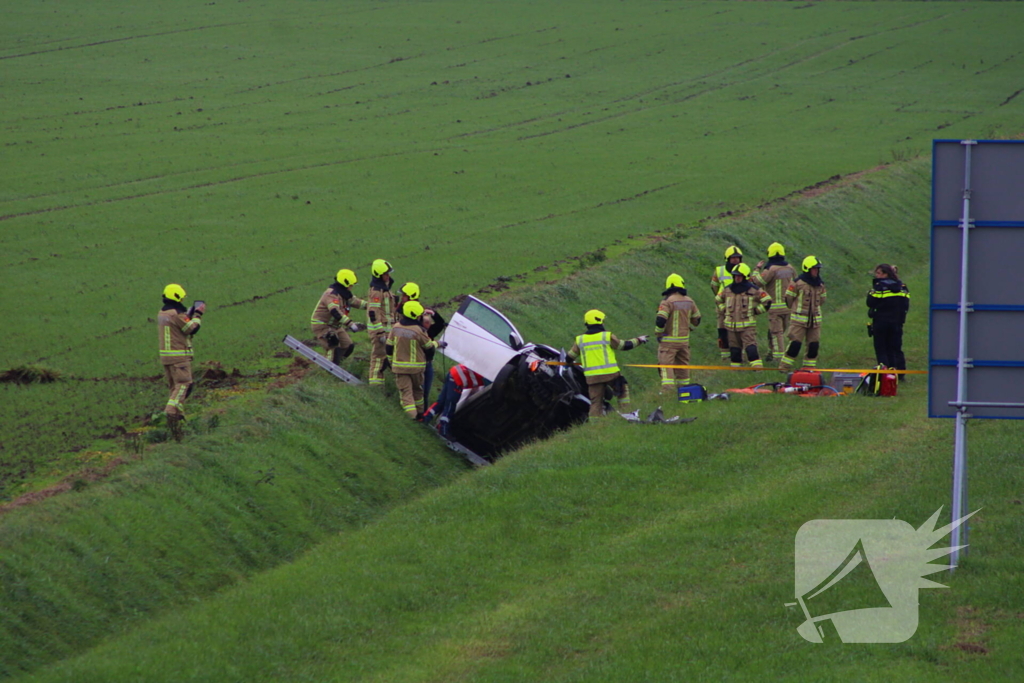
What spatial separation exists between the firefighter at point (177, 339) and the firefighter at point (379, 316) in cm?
266

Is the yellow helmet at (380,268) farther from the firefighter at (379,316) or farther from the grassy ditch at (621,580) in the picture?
the grassy ditch at (621,580)

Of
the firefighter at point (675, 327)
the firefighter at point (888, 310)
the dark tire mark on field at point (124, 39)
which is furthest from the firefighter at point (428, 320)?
the dark tire mark on field at point (124, 39)

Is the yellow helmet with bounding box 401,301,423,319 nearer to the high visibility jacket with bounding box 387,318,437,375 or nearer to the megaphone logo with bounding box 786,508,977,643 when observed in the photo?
the high visibility jacket with bounding box 387,318,437,375

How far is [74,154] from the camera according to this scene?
132 feet

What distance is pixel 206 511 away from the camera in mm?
12203

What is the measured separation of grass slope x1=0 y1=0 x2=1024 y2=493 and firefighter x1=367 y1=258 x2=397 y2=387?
3052 mm

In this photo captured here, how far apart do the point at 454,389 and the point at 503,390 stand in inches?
34.1

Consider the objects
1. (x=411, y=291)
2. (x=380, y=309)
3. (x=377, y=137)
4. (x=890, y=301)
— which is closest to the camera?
(x=411, y=291)

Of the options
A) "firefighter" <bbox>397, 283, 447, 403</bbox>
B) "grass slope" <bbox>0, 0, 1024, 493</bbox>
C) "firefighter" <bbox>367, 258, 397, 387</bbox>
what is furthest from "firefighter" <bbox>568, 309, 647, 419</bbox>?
"grass slope" <bbox>0, 0, 1024, 493</bbox>

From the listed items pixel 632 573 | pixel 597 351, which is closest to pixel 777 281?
pixel 597 351

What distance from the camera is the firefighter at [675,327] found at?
702 inches

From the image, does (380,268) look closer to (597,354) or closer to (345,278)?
(345,278)

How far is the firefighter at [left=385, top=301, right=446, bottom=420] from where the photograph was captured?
15.6m

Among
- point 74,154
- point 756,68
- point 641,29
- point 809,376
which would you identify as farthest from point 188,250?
point 641,29
